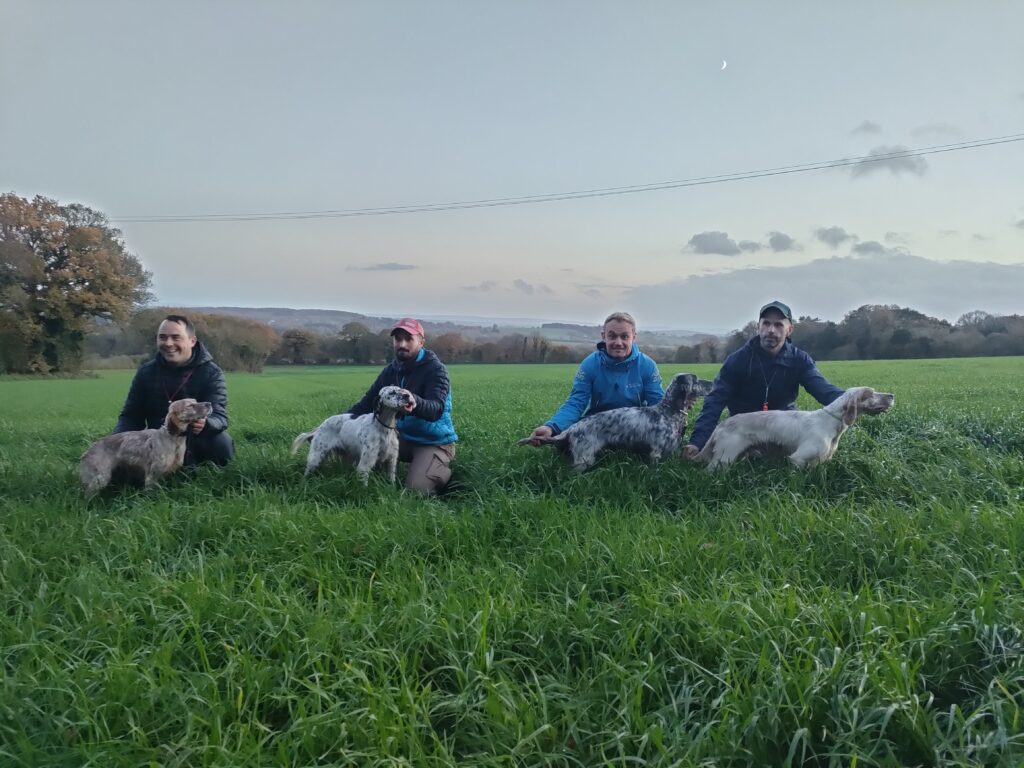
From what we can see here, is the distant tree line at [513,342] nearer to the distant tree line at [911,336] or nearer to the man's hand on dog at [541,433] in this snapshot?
the distant tree line at [911,336]

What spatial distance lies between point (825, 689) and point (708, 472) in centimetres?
311

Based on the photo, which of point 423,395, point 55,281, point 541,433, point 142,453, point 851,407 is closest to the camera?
point 851,407

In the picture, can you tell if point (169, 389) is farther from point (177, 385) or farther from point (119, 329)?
point (119, 329)

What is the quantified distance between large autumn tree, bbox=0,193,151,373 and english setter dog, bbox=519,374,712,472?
11035 mm

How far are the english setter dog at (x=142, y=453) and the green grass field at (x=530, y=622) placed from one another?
0.20 m

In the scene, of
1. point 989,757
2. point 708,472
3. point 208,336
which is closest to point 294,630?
point 989,757

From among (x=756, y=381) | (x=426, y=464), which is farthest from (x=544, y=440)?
(x=756, y=381)

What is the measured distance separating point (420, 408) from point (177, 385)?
238 centimetres

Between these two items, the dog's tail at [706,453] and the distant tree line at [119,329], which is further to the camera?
the distant tree line at [119,329]

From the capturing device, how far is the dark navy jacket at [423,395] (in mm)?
5679

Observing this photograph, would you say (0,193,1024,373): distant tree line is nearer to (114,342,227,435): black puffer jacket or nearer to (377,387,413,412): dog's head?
(377,387,413,412): dog's head

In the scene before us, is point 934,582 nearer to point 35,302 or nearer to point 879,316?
point 35,302

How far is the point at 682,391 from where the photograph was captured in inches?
227

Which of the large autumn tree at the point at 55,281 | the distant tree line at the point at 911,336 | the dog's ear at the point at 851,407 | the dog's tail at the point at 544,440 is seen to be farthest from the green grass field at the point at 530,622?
the distant tree line at the point at 911,336
